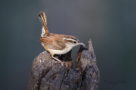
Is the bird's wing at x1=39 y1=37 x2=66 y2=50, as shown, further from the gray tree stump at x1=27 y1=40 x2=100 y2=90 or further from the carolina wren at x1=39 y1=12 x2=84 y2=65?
the gray tree stump at x1=27 y1=40 x2=100 y2=90

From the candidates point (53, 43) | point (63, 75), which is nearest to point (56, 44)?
point (53, 43)

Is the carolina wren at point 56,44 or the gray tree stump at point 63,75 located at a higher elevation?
the carolina wren at point 56,44

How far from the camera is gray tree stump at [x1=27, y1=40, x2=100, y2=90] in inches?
72.0

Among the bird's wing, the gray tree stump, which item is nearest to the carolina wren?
the bird's wing

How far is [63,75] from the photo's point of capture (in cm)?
194

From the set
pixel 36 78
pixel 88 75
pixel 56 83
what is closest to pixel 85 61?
pixel 88 75

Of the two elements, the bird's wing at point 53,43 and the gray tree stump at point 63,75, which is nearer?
the gray tree stump at point 63,75

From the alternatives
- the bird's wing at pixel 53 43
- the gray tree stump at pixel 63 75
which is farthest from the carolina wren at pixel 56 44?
the gray tree stump at pixel 63 75

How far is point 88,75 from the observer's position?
6.54 feet

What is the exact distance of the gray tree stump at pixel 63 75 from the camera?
1.83 metres

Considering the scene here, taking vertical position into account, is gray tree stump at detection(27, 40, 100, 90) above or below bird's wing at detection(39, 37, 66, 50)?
below

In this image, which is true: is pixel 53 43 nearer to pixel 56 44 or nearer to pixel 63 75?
pixel 56 44

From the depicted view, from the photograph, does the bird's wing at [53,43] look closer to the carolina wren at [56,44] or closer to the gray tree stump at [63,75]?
the carolina wren at [56,44]
